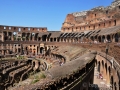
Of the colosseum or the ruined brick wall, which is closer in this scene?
the colosseum

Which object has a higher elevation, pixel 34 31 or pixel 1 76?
pixel 34 31

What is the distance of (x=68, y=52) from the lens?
3619cm

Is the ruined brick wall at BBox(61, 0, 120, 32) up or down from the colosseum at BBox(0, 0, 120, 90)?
up

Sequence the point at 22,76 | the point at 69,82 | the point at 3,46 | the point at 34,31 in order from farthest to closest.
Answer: the point at 34,31, the point at 3,46, the point at 22,76, the point at 69,82

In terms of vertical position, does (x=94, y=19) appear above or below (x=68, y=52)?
above

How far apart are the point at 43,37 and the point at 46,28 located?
3.91 metres

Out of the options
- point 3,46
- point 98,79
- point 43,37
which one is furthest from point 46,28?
point 98,79

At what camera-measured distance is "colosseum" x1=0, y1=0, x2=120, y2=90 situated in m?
11.7

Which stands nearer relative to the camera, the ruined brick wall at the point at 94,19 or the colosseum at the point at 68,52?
the colosseum at the point at 68,52

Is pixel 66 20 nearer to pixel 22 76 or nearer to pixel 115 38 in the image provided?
pixel 115 38

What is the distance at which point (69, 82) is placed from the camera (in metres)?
11.1

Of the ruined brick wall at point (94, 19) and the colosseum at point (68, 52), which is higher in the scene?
the ruined brick wall at point (94, 19)

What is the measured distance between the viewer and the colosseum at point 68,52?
11742 millimetres

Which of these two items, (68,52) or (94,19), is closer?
(68,52)
